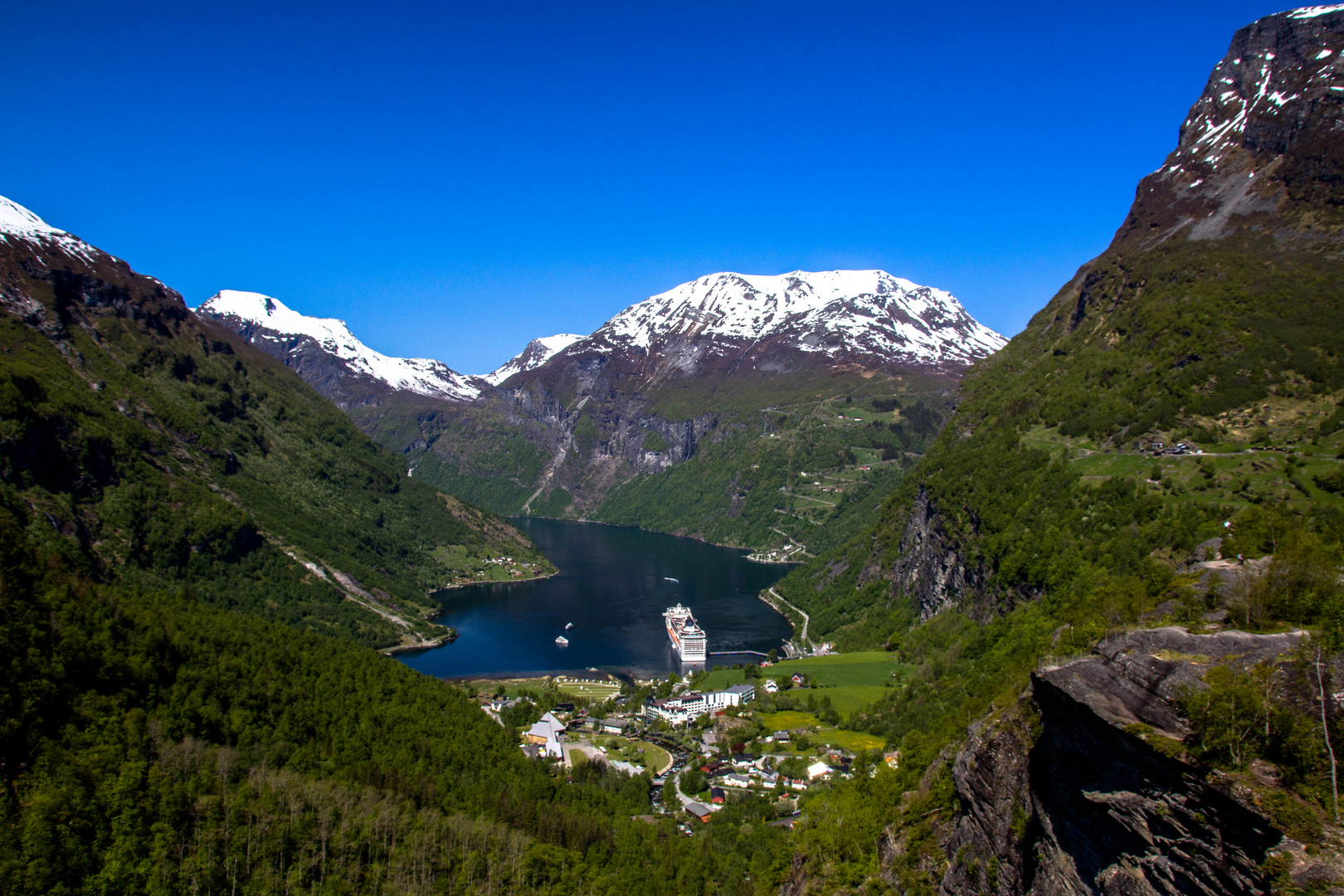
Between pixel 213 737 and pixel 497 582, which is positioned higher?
pixel 497 582

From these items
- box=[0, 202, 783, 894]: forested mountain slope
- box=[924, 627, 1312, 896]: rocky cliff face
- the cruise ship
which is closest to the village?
box=[0, 202, 783, 894]: forested mountain slope

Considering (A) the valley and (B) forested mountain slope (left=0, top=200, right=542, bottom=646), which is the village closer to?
(A) the valley

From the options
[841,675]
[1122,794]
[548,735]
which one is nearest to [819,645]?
[841,675]

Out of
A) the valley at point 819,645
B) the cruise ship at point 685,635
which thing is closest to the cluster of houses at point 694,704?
the valley at point 819,645

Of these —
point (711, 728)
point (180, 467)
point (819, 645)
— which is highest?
point (180, 467)

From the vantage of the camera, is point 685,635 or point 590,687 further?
point 685,635

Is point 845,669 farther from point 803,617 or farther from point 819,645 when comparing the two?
point 803,617
